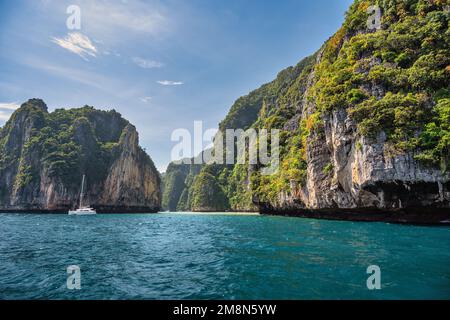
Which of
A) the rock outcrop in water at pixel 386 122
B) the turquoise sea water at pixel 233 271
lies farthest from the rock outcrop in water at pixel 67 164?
the turquoise sea water at pixel 233 271

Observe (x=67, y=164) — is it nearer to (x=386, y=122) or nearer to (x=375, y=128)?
(x=375, y=128)

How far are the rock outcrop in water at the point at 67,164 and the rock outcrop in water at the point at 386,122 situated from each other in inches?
3053

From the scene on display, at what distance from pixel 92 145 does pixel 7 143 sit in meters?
31.3

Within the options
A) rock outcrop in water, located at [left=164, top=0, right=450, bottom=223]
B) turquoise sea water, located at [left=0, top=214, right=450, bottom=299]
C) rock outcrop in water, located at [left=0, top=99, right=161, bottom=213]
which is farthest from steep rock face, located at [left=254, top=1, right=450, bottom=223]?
rock outcrop in water, located at [left=0, top=99, right=161, bottom=213]

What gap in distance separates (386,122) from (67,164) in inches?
3737

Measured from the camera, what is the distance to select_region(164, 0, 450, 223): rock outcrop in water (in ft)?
91.2

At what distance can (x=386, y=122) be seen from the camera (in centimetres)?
2986

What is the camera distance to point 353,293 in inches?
311

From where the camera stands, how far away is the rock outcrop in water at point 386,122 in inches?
1094

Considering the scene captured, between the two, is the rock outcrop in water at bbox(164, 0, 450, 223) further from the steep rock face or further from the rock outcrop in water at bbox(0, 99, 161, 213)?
the rock outcrop in water at bbox(0, 99, 161, 213)

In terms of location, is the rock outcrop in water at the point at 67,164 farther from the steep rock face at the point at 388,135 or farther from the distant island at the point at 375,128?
the steep rock face at the point at 388,135
